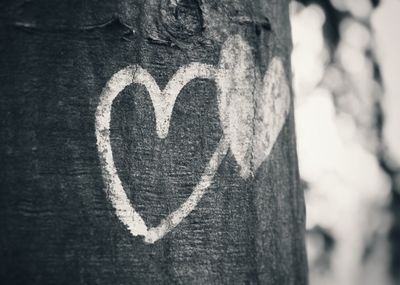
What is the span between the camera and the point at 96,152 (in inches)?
26.6

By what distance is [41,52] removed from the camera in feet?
2.23

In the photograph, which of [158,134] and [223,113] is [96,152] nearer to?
[158,134]

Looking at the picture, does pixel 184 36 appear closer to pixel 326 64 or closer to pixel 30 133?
pixel 30 133

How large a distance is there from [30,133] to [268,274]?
16.0 inches

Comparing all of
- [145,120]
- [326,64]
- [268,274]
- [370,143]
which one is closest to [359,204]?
[370,143]

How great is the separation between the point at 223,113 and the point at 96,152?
0.63 feet

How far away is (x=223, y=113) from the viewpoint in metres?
0.74

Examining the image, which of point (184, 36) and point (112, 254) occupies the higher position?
point (184, 36)

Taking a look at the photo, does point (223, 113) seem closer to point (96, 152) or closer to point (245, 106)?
point (245, 106)

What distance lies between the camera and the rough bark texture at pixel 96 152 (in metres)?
0.67

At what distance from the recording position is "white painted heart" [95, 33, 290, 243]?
2.23 feet

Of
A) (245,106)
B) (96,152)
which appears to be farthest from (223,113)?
(96,152)

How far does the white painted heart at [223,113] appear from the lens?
680 millimetres

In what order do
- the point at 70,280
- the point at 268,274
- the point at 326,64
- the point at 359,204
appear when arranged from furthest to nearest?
1. the point at 359,204
2. the point at 326,64
3. the point at 268,274
4. the point at 70,280
